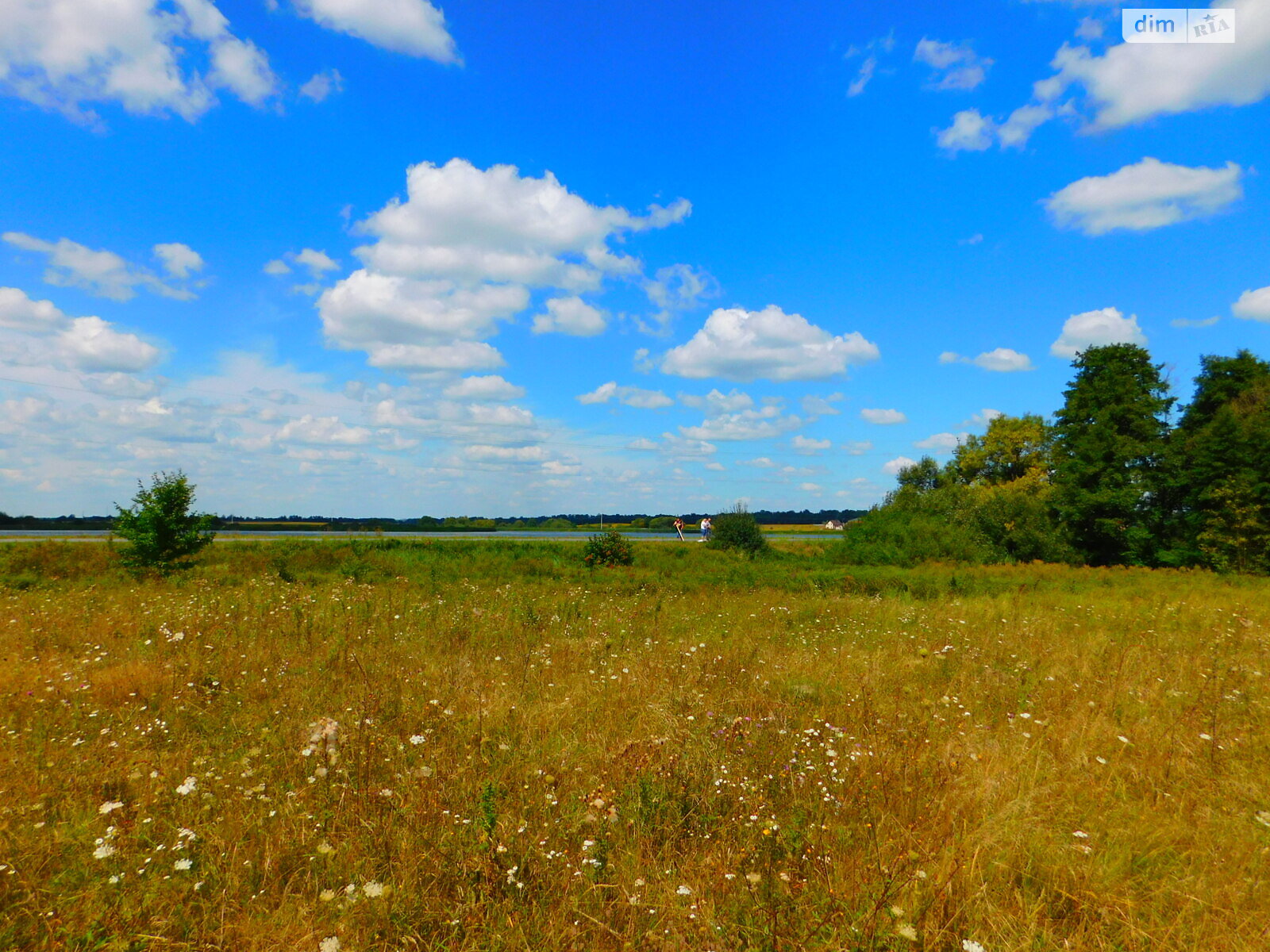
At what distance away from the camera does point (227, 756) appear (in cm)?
477

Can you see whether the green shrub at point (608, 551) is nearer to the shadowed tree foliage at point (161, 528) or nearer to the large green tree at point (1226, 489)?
the shadowed tree foliage at point (161, 528)

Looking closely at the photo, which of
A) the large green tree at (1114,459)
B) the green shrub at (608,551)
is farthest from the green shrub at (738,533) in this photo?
the large green tree at (1114,459)

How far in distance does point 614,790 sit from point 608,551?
21528 mm

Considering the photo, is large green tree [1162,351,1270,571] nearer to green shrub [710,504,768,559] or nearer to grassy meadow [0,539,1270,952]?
green shrub [710,504,768,559]

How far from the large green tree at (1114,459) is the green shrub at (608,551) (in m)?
28.0

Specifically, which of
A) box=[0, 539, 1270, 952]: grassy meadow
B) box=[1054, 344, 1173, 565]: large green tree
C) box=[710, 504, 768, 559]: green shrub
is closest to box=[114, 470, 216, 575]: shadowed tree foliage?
box=[0, 539, 1270, 952]: grassy meadow

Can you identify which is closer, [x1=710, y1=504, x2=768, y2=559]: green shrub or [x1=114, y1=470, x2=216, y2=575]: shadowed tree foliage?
[x1=114, y1=470, x2=216, y2=575]: shadowed tree foliage

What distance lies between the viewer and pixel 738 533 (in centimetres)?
3184

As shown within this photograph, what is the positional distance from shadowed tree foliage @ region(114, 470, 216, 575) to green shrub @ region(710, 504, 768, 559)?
876 inches

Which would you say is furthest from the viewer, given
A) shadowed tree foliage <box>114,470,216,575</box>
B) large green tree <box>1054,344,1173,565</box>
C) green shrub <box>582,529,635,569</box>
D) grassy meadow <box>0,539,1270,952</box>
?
large green tree <box>1054,344,1173,565</box>

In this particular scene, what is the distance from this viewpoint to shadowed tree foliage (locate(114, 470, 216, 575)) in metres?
17.4

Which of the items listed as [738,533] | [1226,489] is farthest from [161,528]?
[1226,489]

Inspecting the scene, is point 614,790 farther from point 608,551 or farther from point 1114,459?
point 1114,459

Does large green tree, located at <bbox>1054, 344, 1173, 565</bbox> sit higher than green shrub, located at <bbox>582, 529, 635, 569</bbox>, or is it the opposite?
large green tree, located at <bbox>1054, 344, 1173, 565</bbox>
